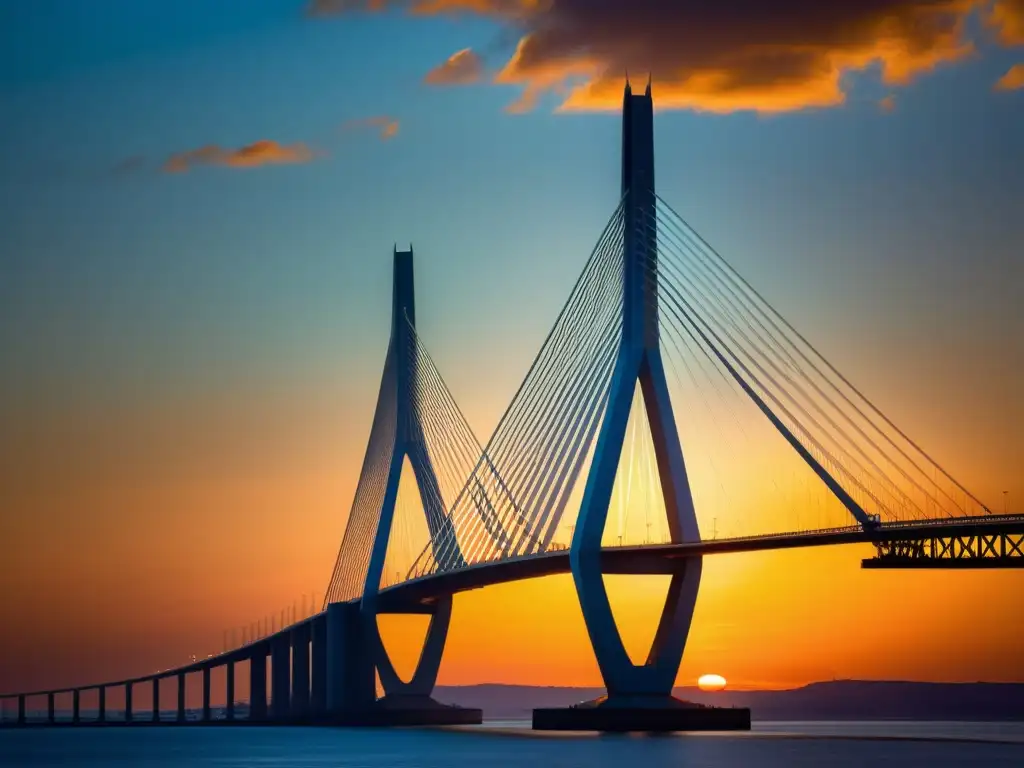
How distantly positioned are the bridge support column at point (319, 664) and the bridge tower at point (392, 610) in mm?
3587

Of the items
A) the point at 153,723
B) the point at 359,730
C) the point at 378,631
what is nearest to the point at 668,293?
the point at 378,631

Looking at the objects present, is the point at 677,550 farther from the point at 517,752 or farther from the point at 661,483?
the point at 517,752

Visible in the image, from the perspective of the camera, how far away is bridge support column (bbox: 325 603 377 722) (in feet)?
231

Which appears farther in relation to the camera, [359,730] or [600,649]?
[359,730]

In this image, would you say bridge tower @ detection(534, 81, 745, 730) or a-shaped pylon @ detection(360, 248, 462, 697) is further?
a-shaped pylon @ detection(360, 248, 462, 697)

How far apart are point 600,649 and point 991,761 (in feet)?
30.5

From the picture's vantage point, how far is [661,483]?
46.5 m

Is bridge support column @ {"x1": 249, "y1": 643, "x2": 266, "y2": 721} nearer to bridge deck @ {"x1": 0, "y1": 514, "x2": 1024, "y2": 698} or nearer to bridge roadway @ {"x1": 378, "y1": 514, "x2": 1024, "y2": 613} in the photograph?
bridge deck @ {"x1": 0, "y1": 514, "x2": 1024, "y2": 698}

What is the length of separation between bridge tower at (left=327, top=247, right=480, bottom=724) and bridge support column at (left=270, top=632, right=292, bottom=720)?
12.0 meters

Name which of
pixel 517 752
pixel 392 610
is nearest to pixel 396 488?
pixel 392 610

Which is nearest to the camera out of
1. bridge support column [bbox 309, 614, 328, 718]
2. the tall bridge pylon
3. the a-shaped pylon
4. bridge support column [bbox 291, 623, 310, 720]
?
the tall bridge pylon

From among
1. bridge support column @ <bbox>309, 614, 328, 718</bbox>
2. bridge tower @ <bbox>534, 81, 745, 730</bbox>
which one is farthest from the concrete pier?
bridge tower @ <bbox>534, 81, 745, 730</bbox>

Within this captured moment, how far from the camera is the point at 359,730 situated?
76062 mm

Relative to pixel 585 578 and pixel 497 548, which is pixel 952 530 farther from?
pixel 497 548
